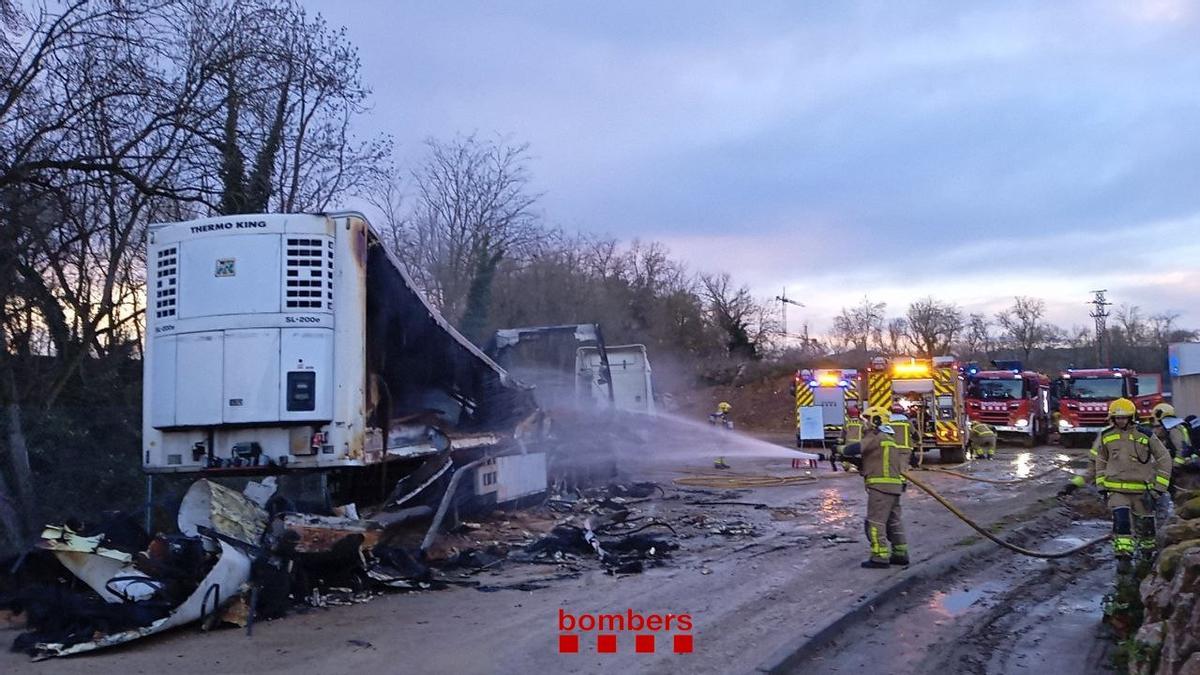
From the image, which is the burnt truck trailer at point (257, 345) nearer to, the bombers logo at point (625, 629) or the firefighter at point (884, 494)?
the bombers logo at point (625, 629)

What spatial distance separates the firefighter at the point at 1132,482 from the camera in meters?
8.19

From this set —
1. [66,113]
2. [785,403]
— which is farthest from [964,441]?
[785,403]

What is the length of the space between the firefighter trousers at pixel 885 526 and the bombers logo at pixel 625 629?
2689 millimetres

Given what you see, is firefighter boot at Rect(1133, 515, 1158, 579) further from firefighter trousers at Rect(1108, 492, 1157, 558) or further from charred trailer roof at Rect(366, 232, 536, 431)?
charred trailer roof at Rect(366, 232, 536, 431)

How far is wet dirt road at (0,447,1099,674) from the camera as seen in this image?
6125 mm

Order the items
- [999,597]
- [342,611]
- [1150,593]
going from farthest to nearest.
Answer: [999,597], [342,611], [1150,593]

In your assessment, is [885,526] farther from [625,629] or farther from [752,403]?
[752,403]

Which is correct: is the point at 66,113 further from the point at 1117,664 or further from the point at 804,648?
the point at 1117,664

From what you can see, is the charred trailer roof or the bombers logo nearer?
the bombers logo

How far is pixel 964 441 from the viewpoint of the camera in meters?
23.3

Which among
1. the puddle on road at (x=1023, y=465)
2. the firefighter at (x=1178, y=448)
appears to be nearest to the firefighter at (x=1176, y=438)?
the firefighter at (x=1178, y=448)

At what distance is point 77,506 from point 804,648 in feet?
32.2

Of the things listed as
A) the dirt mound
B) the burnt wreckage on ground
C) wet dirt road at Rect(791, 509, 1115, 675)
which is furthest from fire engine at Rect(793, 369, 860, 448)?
the dirt mound

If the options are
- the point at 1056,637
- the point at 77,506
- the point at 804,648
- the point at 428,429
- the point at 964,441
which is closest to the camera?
the point at 804,648
